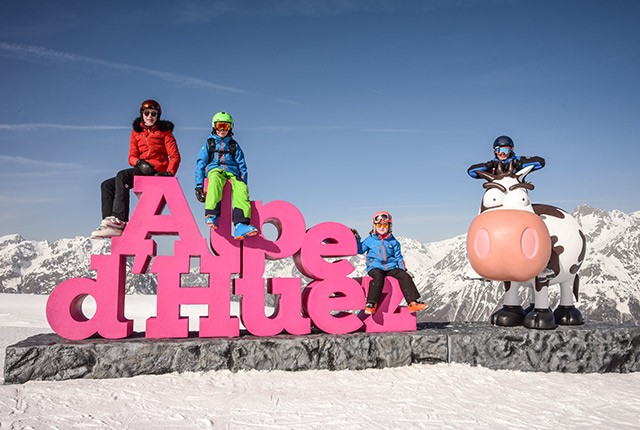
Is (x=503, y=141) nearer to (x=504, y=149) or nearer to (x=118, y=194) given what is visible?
(x=504, y=149)

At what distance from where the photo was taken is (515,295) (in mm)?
6977

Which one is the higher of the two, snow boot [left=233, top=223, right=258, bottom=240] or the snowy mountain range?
snow boot [left=233, top=223, right=258, bottom=240]

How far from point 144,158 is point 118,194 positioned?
54cm

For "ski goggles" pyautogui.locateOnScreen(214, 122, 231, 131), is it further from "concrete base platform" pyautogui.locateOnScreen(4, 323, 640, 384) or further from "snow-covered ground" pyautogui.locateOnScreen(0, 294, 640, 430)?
"snow-covered ground" pyautogui.locateOnScreen(0, 294, 640, 430)

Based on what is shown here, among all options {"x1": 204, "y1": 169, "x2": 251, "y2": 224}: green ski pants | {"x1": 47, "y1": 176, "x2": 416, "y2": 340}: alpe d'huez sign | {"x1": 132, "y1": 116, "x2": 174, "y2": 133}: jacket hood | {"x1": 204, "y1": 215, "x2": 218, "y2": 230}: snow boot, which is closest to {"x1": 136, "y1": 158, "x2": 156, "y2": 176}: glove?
{"x1": 47, "y1": 176, "x2": 416, "y2": 340}: alpe d'huez sign

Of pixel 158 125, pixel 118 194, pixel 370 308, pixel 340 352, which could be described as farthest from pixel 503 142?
pixel 118 194

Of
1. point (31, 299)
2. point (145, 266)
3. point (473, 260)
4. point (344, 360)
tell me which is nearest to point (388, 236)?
point (473, 260)

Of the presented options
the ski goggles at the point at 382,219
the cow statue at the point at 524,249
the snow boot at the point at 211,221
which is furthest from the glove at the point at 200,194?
the cow statue at the point at 524,249

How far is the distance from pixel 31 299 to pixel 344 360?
1381 centimetres

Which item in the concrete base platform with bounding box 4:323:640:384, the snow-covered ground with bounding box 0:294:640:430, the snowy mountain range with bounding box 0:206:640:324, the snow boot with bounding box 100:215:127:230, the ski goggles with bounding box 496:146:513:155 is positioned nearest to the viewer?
the snow-covered ground with bounding box 0:294:640:430

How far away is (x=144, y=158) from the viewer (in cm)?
612

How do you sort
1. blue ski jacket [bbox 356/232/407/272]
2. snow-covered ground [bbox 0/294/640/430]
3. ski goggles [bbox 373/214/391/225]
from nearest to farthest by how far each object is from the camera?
snow-covered ground [bbox 0/294/640/430]
blue ski jacket [bbox 356/232/407/272]
ski goggles [bbox 373/214/391/225]

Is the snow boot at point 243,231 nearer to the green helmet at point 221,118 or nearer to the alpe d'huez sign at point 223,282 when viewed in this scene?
the alpe d'huez sign at point 223,282

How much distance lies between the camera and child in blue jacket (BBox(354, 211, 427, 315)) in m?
6.26
